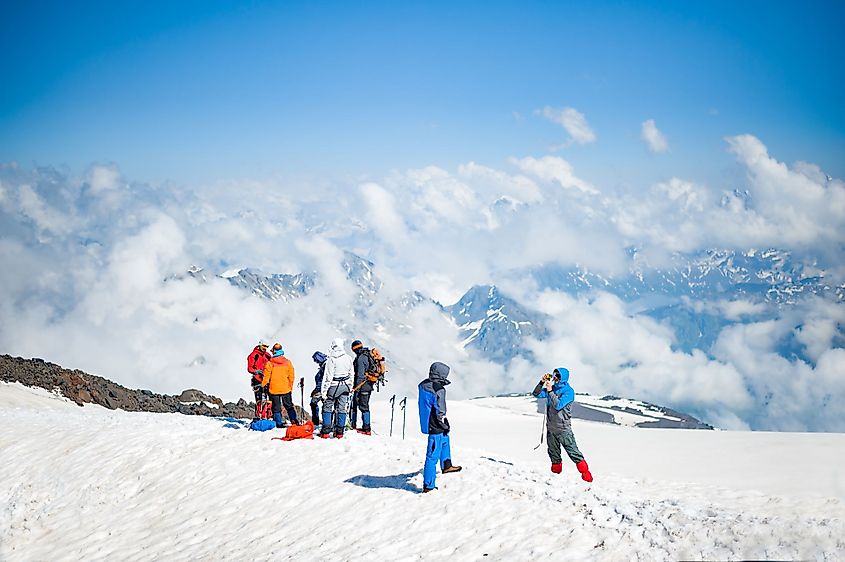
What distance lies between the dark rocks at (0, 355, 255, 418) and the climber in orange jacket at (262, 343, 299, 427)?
716 inches

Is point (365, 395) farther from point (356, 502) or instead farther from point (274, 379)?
point (356, 502)

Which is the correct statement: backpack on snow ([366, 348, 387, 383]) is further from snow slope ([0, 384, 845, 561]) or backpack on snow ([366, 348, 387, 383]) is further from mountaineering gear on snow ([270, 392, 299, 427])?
mountaineering gear on snow ([270, 392, 299, 427])

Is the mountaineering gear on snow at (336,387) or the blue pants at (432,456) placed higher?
the mountaineering gear on snow at (336,387)

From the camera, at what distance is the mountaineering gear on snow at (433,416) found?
13.9 metres

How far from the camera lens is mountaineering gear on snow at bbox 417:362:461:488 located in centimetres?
1385

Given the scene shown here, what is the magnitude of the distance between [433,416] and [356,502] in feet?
8.51

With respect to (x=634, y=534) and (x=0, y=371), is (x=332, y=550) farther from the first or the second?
(x=0, y=371)

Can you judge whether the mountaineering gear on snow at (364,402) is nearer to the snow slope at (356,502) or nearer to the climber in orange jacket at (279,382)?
the snow slope at (356,502)

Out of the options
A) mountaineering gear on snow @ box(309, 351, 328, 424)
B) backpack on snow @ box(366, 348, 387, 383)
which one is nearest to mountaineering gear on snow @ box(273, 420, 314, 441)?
mountaineering gear on snow @ box(309, 351, 328, 424)

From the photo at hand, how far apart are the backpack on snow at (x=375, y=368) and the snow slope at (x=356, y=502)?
6.44 feet

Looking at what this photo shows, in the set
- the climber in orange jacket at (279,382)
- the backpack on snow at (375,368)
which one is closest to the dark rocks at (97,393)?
the climber in orange jacket at (279,382)

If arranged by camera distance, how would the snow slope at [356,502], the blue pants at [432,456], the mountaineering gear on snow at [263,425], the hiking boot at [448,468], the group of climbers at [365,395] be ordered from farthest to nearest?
the mountaineering gear on snow at [263,425] < the hiking boot at [448,468] < the group of climbers at [365,395] < the blue pants at [432,456] < the snow slope at [356,502]

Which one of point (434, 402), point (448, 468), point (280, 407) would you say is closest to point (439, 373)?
point (434, 402)

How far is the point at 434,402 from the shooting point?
1392cm
